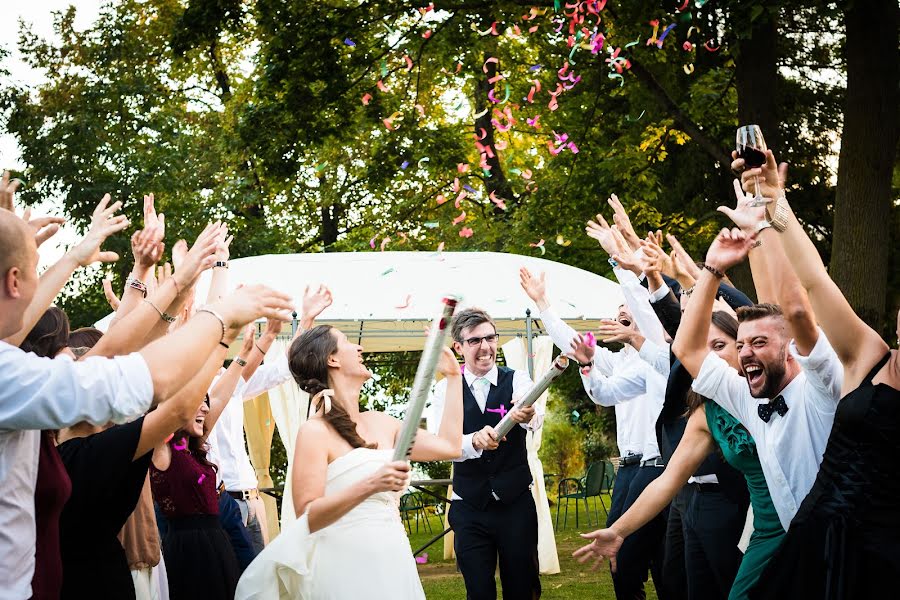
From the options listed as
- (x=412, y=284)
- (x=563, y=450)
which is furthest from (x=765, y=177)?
(x=563, y=450)

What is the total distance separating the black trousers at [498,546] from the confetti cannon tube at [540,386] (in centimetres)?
80

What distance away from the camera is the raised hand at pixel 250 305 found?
2.51 m

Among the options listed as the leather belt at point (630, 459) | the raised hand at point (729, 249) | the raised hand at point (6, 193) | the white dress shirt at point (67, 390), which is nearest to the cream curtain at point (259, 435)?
the leather belt at point (630, 459)

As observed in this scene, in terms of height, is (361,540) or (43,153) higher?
(43,153)

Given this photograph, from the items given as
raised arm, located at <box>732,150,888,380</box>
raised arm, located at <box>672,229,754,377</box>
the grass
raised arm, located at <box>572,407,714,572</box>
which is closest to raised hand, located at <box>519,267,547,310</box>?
raised arm, located at <box>572,407,714,572</box>

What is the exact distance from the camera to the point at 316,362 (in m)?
4.59

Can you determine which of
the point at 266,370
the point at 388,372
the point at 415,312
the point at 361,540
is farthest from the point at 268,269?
the point at 388,372

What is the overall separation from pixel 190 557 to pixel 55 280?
2008mm

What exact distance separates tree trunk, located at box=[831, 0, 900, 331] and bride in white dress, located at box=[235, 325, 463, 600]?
6987 mm

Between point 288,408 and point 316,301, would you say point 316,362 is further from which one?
point 288,408

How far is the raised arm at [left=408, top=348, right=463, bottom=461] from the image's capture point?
4.75 metres

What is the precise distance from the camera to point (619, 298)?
40.6 ft

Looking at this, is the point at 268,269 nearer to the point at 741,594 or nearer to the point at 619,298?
the point at 619,298

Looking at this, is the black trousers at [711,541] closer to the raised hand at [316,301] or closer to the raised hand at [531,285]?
the raised hand at [531,285]
